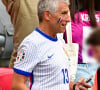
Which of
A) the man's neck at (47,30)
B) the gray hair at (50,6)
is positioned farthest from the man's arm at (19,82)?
the gray hair at (50,6)

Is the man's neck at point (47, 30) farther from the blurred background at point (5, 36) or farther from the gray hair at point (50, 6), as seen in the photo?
the blurred background at point (5, 36)

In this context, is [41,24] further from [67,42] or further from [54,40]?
[67,42]

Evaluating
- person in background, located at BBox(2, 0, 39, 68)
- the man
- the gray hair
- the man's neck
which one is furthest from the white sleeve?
person in background, located at BBox(2, 0, 39, 68)

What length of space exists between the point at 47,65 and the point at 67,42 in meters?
0.71

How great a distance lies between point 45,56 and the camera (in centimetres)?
173

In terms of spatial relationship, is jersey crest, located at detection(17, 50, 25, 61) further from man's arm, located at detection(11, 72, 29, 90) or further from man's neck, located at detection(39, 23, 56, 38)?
man's neck, located at detection(39, 23, 56, 38)

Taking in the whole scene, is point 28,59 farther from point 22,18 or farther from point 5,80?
point 22,18

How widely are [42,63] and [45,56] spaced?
0.15ft

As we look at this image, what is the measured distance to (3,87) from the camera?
2.55 m

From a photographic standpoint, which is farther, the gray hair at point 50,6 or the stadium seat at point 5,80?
the stadium seat at point 5,80

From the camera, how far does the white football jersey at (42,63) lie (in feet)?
5.64

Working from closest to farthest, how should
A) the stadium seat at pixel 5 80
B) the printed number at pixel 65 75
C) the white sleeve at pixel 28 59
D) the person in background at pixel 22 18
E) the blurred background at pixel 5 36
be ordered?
the white sleeve at pixel 28 59
the printed number at pixel 65 75
the stadium seat at pixel 5 80
the person in background at pixel 22 18
the blurred background at pixel 5 36

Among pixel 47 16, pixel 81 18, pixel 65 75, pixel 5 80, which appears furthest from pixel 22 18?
pixel 65 75

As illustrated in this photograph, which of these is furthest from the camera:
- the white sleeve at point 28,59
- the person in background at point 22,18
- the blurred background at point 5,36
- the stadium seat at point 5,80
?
the blurred background at point 5,36
